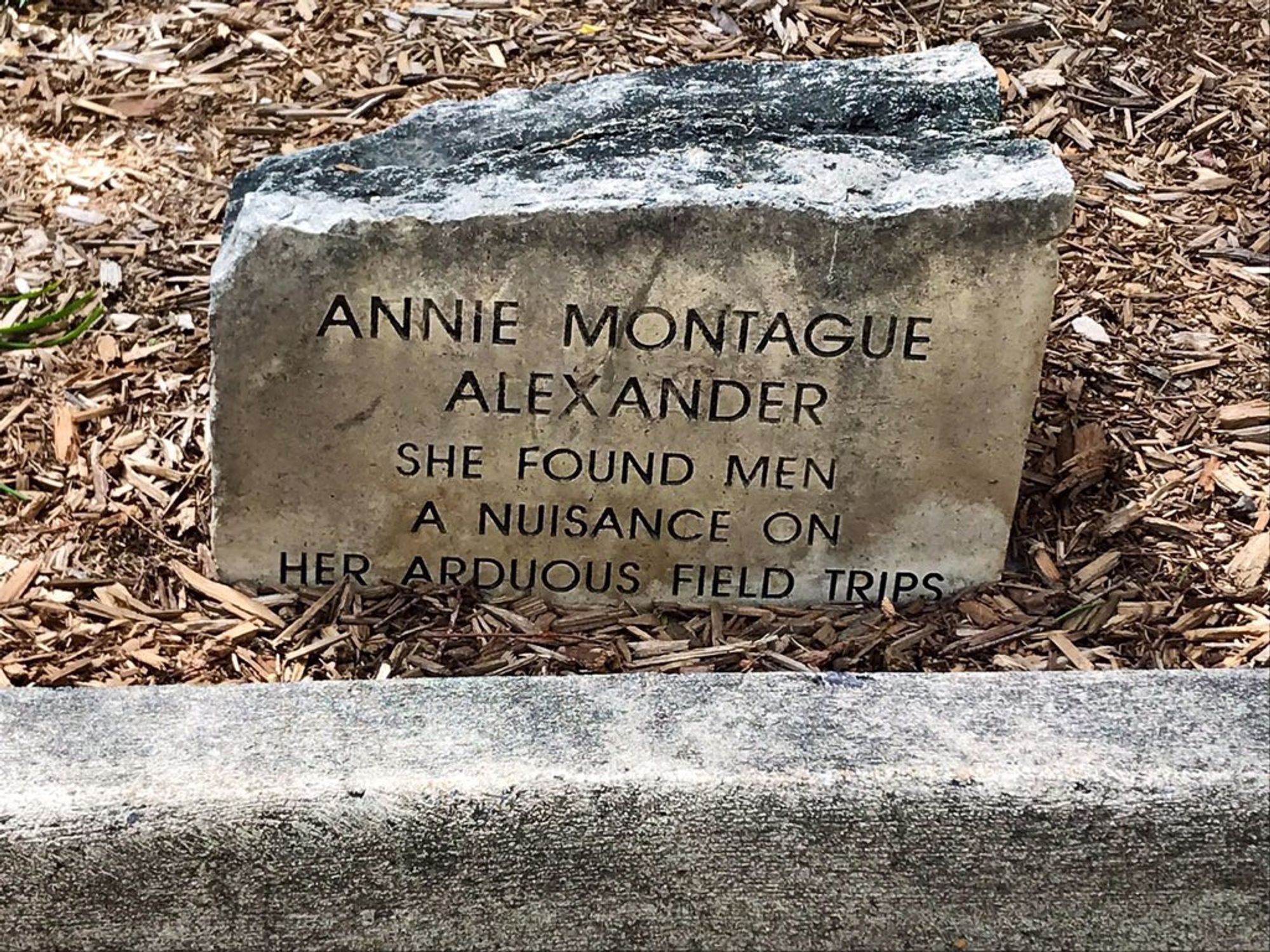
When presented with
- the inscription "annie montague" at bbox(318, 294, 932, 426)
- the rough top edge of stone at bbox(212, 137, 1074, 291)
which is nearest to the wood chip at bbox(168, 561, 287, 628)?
the inscription "annie montague" at bbox(318, 294, 932, 426)

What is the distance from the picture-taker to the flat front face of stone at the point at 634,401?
271 centimetres

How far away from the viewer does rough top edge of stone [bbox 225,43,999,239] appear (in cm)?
289

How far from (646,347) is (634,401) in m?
0.11

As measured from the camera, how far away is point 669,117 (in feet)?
9.98

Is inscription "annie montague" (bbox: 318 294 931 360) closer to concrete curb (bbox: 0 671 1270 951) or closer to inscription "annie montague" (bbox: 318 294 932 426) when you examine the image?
inscription "annie montague" (bbox: 318 294 932 426)

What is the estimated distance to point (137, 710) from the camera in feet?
7.01

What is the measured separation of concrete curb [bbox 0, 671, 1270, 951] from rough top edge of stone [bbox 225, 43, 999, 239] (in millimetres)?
1119

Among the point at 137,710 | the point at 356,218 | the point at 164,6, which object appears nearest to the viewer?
the point at 137,710

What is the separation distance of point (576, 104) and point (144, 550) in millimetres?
1196

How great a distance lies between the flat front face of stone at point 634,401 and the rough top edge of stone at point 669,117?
22cm

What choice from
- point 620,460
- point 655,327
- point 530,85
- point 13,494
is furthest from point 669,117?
point 530,85

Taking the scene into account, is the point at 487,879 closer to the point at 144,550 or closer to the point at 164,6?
the point at 144,550

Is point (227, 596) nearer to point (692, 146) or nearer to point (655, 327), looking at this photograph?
point (655, 327)

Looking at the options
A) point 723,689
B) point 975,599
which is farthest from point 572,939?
point 975,599
